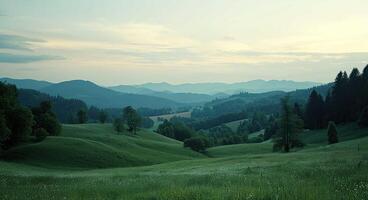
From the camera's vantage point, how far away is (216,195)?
13.7 m

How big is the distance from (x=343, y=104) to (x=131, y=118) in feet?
204

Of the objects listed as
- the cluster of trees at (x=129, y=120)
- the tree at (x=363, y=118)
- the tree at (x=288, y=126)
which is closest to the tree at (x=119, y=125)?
the cluster of trees at (x=129, y=120)

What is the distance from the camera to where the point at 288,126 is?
78000 mm

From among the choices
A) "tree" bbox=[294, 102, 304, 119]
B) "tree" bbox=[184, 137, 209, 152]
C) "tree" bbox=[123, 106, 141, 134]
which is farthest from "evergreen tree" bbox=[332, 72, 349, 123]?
"tree" bbox=[123, 106, 141, 134]

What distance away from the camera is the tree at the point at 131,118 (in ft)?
435

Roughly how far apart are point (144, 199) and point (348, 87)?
108 metres

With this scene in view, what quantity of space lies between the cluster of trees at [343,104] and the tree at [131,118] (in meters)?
51.3

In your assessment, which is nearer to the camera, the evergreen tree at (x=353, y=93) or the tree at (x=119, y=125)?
the evergreen tree at (x=353, y=93)

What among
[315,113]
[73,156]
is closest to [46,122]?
[73,156]

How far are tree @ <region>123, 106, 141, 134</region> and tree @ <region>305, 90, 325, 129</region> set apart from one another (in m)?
51.5

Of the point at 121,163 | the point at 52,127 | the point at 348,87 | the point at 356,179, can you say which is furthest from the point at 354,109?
the point at 356,179

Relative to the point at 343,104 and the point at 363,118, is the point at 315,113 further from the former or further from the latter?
the point at 363,118

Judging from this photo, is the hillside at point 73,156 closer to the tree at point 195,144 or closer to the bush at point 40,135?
the bush at point 40,135

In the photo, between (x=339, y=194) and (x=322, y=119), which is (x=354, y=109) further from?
(x=339, y=194)
